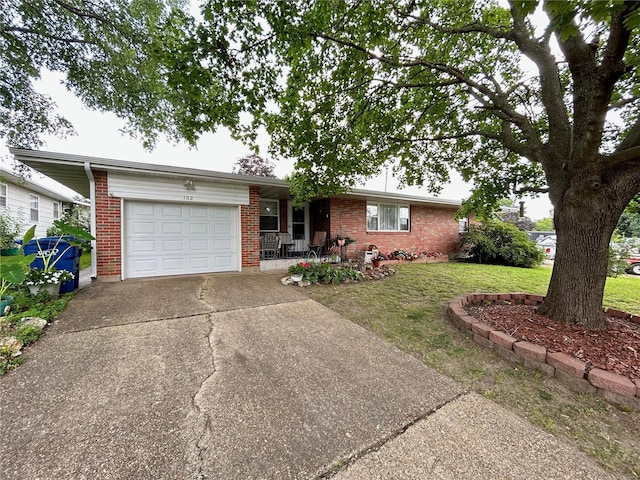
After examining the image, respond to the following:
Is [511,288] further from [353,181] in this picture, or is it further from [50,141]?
[50,141]

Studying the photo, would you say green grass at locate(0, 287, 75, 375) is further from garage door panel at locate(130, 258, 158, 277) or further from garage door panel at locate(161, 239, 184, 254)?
garage door panel at locate(161, 239, 184, 254)

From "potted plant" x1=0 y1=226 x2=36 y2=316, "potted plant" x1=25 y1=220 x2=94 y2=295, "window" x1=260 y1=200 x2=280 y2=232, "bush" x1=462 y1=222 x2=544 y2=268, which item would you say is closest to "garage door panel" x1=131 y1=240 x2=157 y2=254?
"potted plant" x1=25 y1=220 x2=94 y2=295

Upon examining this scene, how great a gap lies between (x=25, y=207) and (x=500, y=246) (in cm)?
2140

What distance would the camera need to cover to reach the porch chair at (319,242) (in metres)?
8.82

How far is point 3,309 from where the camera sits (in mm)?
3324

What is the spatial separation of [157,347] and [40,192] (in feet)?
51.1

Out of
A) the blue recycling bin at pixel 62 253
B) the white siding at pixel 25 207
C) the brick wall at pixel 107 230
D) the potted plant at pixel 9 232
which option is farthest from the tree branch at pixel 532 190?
the white siding at pixel 25 207

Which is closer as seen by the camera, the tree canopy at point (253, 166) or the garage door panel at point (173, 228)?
the garage door panel at point (173, 228)

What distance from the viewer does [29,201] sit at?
11484mm

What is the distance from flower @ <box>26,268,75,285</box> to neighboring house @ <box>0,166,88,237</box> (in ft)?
24.5

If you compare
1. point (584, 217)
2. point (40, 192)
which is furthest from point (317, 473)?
point (40, 192)

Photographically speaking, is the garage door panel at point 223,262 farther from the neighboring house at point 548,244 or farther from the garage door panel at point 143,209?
the neighboring house at point 548,244

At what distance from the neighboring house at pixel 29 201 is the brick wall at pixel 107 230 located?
6.14 m

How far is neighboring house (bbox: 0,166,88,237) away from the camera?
9.55 metres
